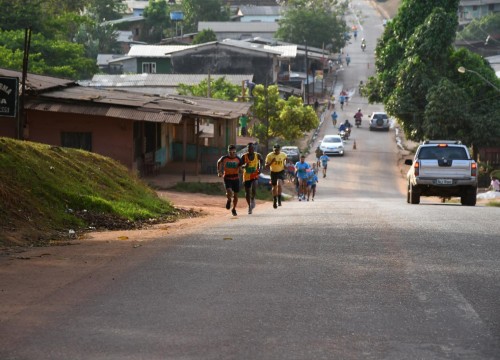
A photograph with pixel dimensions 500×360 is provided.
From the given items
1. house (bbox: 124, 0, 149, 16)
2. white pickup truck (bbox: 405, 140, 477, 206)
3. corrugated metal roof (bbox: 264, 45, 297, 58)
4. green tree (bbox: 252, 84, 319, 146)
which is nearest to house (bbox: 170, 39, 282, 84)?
corrugated metal roof (bbox: 264, 45, 297, 58)

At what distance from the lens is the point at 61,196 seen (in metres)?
20.6

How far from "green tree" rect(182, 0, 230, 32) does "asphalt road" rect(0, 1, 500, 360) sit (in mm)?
118662

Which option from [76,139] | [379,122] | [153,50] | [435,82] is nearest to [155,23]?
[153,50]

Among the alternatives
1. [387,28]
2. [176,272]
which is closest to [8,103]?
[176,272]

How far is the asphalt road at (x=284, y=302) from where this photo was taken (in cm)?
829

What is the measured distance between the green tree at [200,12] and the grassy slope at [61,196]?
108 meters

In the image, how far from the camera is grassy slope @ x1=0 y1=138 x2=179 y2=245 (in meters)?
17.8

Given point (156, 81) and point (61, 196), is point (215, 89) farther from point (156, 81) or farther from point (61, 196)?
point (61, 196)

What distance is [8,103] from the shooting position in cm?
1772

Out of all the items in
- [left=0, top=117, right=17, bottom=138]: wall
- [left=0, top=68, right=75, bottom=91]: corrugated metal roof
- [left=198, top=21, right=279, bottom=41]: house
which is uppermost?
[left=198, top=21, right=279, bottom=41]: house

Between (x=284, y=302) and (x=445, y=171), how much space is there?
742 inches

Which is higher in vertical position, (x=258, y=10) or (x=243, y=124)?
(x=258, y=10)

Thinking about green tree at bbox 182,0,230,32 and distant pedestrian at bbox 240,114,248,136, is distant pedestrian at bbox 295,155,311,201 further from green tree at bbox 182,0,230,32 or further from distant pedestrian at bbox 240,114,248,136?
green tree at bbox 182,0,230,32

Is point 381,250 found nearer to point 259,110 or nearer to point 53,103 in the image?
point 53,103
